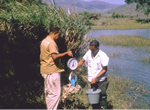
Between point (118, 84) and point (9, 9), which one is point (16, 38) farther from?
point (118, 84)

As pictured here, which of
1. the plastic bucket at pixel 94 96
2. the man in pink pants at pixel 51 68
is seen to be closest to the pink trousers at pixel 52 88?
the man in pink pants at pixel 51 68

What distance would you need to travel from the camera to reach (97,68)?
3826 millimetres

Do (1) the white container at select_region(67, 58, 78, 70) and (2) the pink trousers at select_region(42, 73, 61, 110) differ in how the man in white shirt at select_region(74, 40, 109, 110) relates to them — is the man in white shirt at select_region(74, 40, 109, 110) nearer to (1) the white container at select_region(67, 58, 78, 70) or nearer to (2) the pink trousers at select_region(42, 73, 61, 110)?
(1) the white container at select_region(67, 58, 78, 70)

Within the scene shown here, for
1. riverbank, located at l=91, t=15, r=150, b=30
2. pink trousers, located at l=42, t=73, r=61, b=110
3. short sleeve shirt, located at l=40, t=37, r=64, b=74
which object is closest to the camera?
short sleeve shirt, located at l=40, t=37, r=64, b=74

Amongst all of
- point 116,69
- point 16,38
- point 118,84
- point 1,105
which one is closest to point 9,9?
point 16,38

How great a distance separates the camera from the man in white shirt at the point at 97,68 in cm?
371

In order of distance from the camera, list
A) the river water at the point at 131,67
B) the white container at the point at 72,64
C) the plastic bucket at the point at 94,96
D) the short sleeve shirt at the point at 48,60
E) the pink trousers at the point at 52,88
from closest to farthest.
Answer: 1. the short sleeve shirt at the point at 48,60
2. the pink trousers at the point at 52,88
3. the plastic bucket at the point at 94,96
4. the white container at the point at 72,64
5. the river water at the point at 131,67

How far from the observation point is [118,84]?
21.9 ft

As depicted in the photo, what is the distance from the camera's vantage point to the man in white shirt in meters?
3.71

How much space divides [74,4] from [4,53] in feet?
12.0

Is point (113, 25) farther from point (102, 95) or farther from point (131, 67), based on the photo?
point (102, 95)

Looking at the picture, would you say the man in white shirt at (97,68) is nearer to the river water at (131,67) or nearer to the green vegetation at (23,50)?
the green vegetation at (23,50)

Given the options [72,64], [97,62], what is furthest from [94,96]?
[72,64]

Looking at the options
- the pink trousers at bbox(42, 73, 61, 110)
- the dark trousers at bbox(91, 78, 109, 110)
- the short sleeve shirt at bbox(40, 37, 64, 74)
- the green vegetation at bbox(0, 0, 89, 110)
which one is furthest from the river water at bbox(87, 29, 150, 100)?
the short sleeve shirt at bbox(40, 37, 64, 74)
